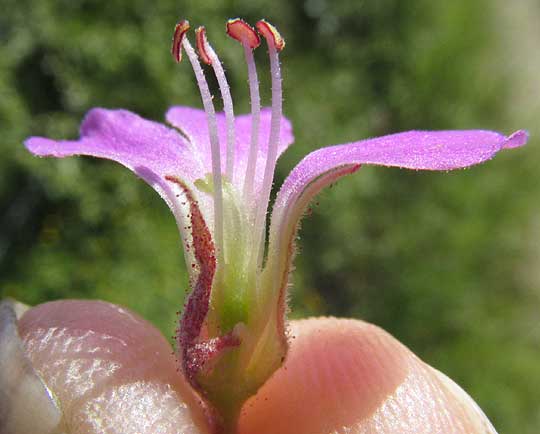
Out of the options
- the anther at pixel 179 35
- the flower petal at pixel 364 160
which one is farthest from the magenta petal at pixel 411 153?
the anther at pixel 179 35

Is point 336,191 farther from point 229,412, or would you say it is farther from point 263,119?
point 229,412

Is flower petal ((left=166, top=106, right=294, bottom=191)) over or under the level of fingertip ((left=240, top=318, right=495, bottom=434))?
over

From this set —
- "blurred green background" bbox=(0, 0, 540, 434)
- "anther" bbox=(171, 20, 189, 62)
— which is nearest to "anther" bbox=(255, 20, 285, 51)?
"anther" bbox=(171, 20, 189, 62)

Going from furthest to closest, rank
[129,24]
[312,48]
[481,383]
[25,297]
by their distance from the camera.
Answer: [312,48], [481,383], [129,24], [25,297]

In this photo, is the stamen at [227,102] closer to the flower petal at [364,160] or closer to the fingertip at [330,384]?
the flower petal at [364,160]

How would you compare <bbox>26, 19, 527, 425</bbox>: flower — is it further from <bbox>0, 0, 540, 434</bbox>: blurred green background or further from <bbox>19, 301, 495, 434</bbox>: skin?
<bbox>0, 0, 540, 434</bbox>: blurred green background

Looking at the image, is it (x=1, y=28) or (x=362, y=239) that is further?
(x=362, y=239)

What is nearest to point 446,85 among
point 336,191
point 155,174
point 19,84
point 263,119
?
point 336,191
